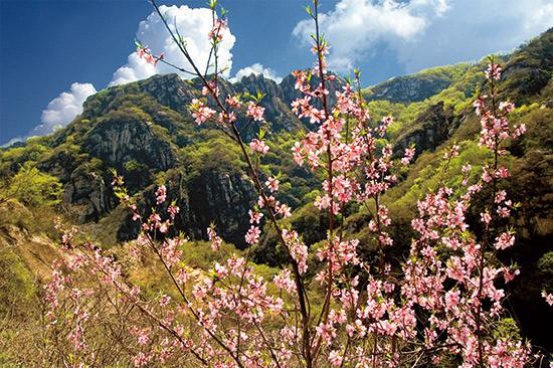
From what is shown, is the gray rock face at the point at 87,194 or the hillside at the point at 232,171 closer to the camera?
the hillside at the point at 232,171

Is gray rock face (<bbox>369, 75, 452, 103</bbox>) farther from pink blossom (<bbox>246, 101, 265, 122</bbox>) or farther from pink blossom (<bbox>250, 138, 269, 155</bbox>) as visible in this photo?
pink blossom (<bbox>250, 138, 269, 155</bbox>)

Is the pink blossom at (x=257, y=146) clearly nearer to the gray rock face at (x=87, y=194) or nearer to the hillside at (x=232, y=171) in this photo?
the hillside at (x=232, y=171)

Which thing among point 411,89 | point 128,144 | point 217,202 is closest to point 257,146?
point 217,202

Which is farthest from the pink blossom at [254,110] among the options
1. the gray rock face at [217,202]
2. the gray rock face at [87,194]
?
the gray rock face at [87,194]

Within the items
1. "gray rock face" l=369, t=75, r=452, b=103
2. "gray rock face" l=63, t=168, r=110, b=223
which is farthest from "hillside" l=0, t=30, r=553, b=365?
"gray rock face" l=369, t=75, r=452, b=103

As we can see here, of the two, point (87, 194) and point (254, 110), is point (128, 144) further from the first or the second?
point (254, 110)

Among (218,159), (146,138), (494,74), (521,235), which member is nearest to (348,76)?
(494,74)

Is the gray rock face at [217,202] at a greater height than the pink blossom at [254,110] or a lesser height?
greater

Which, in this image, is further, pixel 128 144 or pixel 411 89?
pixel 411 89

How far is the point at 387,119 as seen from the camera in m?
4.91

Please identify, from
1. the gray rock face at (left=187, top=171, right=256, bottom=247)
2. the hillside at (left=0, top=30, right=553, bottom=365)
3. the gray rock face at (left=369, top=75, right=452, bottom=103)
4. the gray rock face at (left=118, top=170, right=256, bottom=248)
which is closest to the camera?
the hillside at (left=0, top=30, right=553, bottom=365)

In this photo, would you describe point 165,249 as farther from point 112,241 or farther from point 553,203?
point 112,241

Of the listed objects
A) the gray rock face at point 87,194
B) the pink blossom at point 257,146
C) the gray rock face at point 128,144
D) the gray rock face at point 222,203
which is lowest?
the pink blossom at point 257,146

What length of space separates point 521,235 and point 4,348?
→ 1382cm
